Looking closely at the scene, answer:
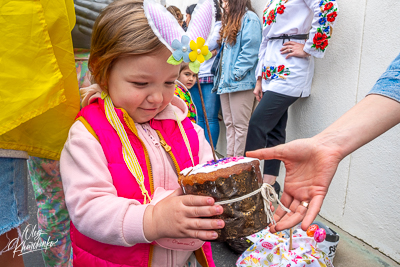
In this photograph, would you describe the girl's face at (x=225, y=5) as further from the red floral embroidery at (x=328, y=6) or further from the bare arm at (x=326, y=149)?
the bare arm at (x=326, y=149)

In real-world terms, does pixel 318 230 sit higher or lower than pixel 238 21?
lower

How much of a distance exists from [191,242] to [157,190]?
23cm

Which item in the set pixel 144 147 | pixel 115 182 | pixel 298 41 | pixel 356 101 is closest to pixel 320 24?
pixel 298 41

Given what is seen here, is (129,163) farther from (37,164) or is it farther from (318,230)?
(318,230)

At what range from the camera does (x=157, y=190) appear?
1088 millimetres

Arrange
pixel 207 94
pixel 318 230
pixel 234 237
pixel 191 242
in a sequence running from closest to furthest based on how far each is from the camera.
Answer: pixel 234 237, pixel 191 242, pixel 318 230, pixel 207 94

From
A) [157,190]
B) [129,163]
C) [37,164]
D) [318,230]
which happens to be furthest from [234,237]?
[318,230]

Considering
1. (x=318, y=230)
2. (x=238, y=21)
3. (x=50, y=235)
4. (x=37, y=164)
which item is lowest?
(x=318, y=230)

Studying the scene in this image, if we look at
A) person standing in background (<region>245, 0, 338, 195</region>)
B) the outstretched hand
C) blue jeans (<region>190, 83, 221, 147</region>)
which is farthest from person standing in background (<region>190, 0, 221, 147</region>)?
the outstretched hand

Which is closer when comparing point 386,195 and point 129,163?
point 129,163

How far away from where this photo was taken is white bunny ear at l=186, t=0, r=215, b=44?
1.00m

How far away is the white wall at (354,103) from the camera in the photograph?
1.99m

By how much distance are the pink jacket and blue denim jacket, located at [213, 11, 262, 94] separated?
2.16 meters

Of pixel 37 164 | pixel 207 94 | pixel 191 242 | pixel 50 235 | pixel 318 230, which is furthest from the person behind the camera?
pixel 207 94
